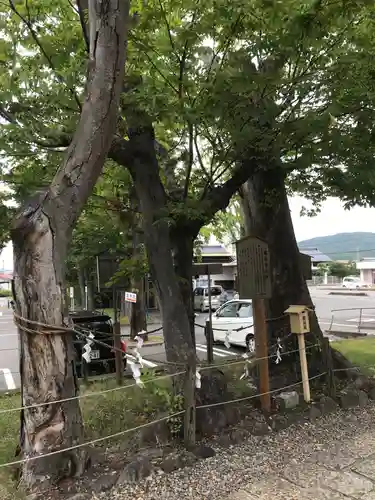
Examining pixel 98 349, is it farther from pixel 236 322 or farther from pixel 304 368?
pixel 236 322

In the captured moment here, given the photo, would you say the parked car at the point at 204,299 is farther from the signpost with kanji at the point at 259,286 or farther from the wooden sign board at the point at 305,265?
the signpost with kanji at the point at 259,286

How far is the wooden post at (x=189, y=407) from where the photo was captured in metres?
4.70

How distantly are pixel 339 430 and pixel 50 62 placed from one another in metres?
6.05

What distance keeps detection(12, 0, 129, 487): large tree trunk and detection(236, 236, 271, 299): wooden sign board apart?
2873 millimetres

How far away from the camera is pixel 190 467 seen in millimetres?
4402

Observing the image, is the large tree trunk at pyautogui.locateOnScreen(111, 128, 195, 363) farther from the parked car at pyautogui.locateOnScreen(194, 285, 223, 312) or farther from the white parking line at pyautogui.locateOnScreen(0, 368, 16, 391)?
the parked car at pyautogui.locateOnScreen(194, 285, 223, 312)

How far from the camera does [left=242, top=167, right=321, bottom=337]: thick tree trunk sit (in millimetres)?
8109

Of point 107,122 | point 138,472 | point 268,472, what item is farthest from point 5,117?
point 268,472

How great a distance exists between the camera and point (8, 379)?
10086mm

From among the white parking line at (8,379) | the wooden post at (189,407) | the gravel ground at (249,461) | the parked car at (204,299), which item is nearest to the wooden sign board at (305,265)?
the gravel ground at (249,461)

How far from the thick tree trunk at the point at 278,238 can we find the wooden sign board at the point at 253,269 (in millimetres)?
1898

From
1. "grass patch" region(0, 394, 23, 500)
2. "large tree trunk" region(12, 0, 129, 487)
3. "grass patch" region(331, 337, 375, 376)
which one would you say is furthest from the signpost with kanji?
"grass patch" region(331, 337, 375, 376)

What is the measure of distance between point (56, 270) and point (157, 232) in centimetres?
238

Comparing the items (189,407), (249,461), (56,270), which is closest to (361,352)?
(249,461)
